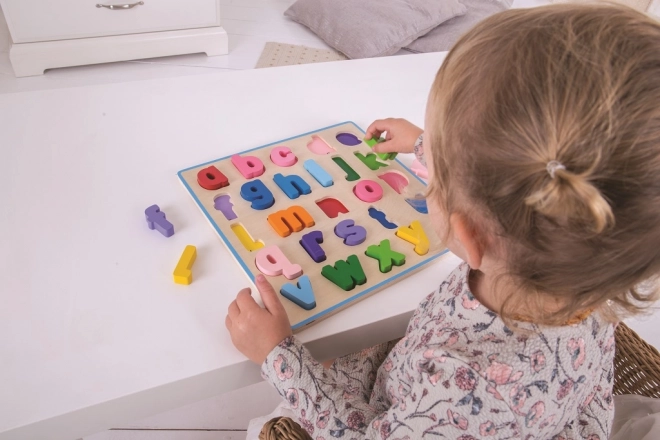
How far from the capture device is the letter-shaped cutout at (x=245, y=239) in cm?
73

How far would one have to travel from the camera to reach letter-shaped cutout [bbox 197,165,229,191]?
80cm

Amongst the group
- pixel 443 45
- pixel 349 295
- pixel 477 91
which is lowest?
pixel 443 45

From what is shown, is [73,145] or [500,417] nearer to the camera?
[500,417]

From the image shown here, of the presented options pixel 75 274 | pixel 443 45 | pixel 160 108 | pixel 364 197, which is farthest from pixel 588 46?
pixel 443 45

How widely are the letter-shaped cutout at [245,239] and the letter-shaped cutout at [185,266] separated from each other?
62 millimetres

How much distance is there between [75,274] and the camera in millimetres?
668

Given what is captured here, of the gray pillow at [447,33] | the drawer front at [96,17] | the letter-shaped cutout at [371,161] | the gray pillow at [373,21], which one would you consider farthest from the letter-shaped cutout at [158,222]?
the gray pillow at [447,33]

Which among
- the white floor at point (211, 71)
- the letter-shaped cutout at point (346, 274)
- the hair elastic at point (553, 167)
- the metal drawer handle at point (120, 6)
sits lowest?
the white floor at point (211, 71)

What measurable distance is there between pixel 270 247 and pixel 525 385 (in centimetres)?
34

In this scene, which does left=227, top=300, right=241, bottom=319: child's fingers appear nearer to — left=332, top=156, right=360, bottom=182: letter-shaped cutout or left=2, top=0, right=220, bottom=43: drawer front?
left=332, top=156, right=360, bottom=182: letter-shaped cutout

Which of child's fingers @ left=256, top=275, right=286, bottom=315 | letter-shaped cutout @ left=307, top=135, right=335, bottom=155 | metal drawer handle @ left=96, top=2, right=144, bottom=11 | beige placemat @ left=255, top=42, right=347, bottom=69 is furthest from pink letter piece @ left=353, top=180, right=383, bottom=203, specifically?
metal drawer handle @ left=96, top=2, right=144, bottom=11

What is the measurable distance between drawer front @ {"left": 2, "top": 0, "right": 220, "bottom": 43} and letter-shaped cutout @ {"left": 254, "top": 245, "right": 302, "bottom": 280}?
1.47 meters

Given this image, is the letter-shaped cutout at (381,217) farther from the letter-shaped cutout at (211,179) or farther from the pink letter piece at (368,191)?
the letter-shaped cutout at (211,179)

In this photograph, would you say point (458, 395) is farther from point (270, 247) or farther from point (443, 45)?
point (443, 45)
